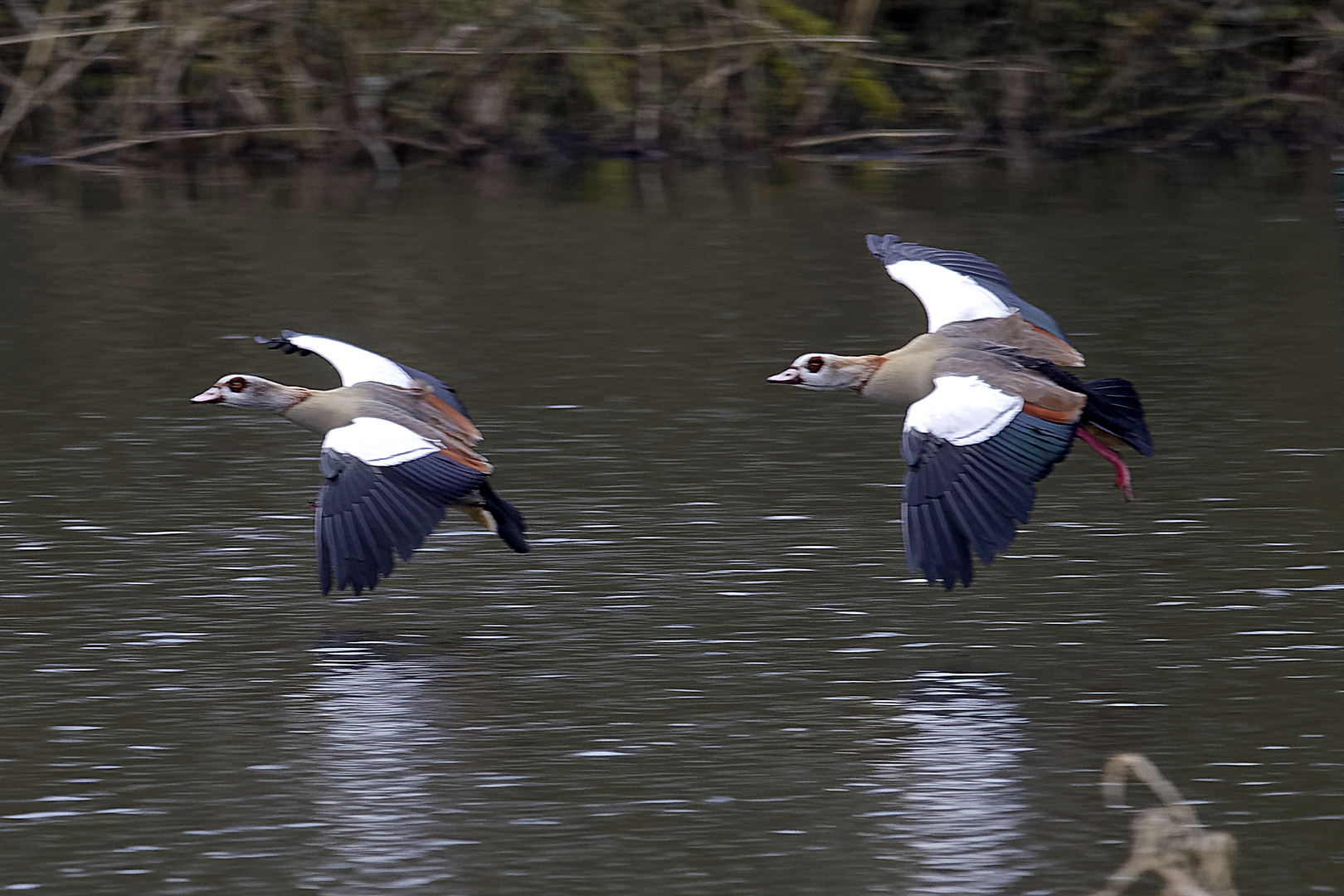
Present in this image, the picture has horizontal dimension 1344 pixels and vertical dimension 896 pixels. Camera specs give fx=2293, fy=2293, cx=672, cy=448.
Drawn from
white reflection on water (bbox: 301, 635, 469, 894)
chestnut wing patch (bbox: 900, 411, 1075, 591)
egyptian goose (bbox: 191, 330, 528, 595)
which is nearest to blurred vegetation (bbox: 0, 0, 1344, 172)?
egyptian goose (bbox: 191, 330, 528, 595)

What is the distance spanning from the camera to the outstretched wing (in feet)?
27.9

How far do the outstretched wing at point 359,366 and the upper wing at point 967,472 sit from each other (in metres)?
1.97

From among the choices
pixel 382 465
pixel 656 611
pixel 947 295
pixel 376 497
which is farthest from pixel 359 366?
pixel 947 295

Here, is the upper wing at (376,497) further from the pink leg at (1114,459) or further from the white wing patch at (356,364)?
the pink leg at (1114,459)

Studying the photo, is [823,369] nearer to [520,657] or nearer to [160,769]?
[520,657]

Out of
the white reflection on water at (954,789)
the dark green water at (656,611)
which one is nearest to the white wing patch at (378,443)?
the dark green water at (656,611)

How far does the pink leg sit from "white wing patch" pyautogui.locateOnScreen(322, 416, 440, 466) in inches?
95.0

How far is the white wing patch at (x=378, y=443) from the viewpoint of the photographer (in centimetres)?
755

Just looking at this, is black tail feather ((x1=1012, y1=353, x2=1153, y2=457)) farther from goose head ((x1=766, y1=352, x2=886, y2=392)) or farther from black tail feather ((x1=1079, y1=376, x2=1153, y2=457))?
goose head ((x1=766, y1=352, x2=886, y2=392))

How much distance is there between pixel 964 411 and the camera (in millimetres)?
7402

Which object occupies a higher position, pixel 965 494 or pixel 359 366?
pixel 359 366

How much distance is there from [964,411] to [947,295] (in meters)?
1.42

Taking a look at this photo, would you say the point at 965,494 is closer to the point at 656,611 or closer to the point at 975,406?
the point at 975,406

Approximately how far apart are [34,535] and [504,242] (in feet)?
24.5
